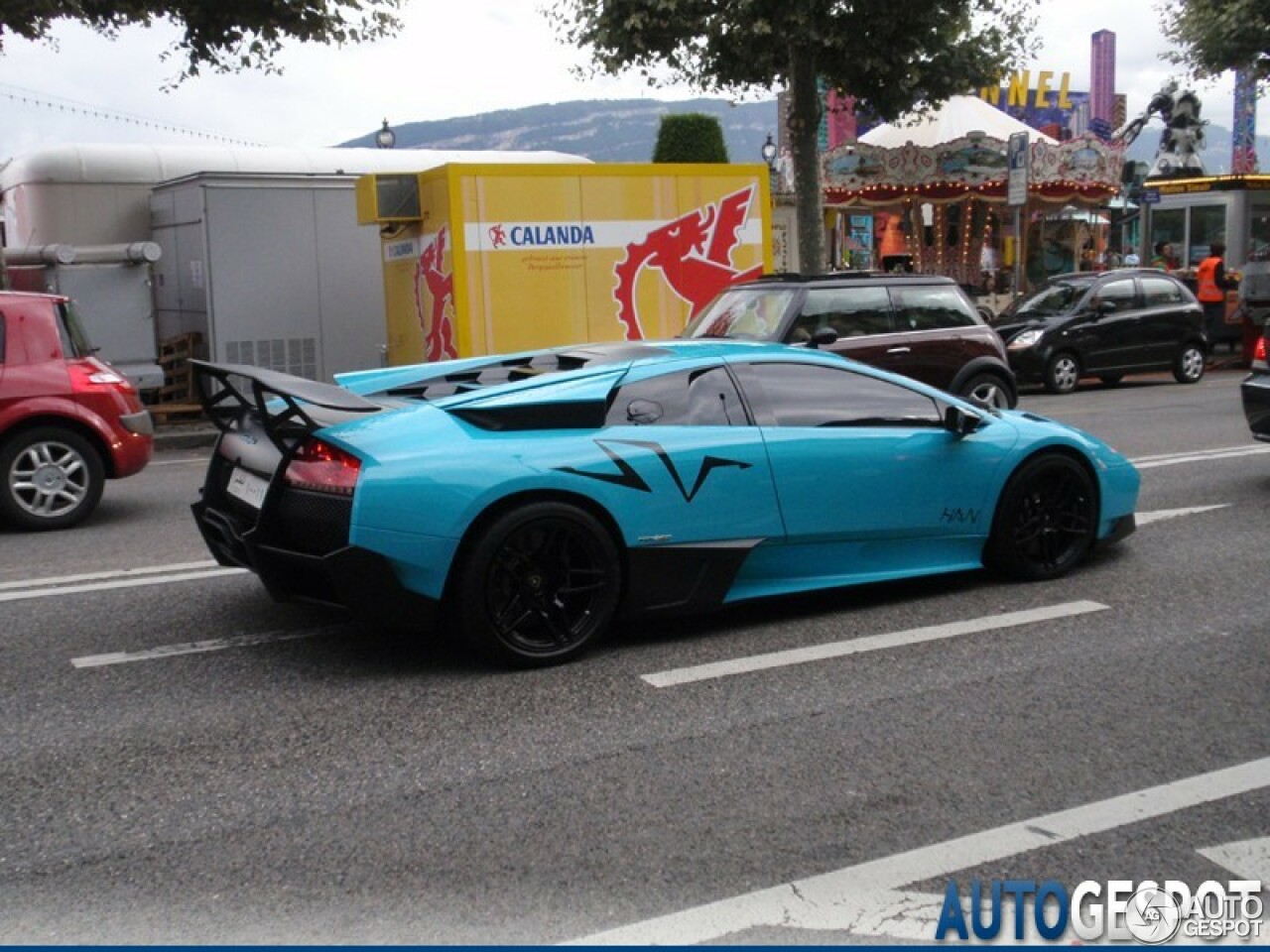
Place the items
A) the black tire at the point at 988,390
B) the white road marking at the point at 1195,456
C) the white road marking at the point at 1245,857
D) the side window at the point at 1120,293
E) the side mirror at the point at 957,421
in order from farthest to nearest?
the side window at the point at 1120,293 < the black tire at the point at 988,390 < the white road marking at the point at 1195,456 < the side mirror at the point at 957,421 < the white road marking at the point at 1245,857

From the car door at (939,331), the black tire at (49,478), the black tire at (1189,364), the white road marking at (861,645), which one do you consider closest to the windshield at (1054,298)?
the black tire at (1189,364)

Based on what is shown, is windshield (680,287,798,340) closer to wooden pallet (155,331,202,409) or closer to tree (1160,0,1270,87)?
wooden pallet (155,331,202,409)

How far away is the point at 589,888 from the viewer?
12.0ft

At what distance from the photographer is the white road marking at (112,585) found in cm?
708

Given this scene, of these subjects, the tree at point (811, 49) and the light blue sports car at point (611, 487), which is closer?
the light blue sports car at point (611, 487)

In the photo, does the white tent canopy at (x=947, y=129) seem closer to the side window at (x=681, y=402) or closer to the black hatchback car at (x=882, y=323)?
the black hatchback car at (x=882, y=323)

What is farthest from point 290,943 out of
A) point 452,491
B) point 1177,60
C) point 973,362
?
point 1177,60

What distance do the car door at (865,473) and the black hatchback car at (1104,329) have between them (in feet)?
40.4

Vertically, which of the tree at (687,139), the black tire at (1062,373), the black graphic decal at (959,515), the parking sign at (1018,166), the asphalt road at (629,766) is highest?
the tree at (687,139)

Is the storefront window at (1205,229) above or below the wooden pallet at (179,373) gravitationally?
above

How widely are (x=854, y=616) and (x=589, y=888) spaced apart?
301 cm

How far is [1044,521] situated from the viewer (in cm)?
707

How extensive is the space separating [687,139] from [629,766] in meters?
24.2

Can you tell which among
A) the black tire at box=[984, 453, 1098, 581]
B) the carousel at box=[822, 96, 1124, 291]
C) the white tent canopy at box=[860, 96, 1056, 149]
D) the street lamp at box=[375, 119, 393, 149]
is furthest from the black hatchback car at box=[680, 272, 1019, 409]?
the street lamp at box=[375, 119, 393, 149]
